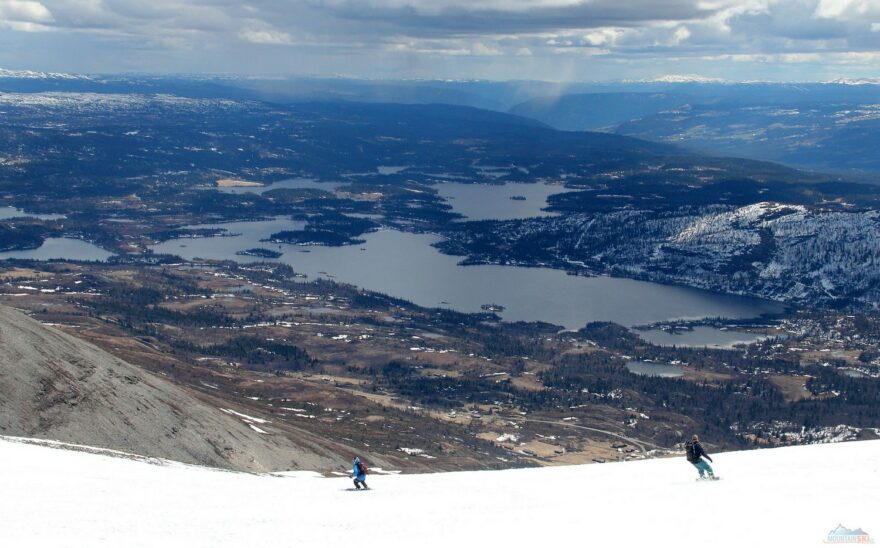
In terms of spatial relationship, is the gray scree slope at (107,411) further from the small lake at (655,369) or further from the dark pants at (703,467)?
the small lake at (655,369)

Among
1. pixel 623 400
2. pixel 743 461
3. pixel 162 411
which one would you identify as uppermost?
pixel 743 461

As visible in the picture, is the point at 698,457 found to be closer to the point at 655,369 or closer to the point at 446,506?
the point at 446,506

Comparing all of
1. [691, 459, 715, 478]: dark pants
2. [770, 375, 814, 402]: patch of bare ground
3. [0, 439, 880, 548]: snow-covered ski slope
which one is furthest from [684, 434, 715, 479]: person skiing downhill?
[770, 375, 814, 402]: patch of bare ground

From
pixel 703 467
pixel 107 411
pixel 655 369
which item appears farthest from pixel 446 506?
pixel 655 369

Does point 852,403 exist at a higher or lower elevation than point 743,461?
lower

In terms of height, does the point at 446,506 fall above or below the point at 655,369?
above

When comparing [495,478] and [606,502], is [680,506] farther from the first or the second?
[495,478]

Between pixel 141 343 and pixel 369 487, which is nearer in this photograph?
pixel 369 487

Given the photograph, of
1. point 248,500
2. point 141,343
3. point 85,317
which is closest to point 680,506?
point 248,500
